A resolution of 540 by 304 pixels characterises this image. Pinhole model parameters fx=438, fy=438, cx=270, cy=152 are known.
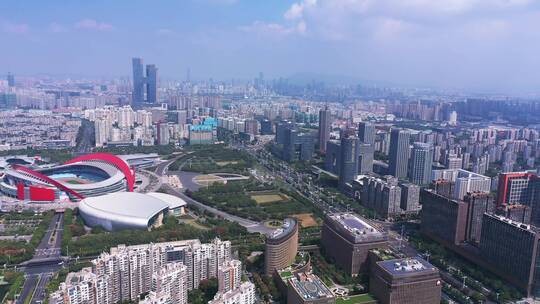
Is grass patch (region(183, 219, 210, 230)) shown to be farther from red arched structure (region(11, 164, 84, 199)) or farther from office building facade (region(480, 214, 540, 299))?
office building facade (region(480, 214, 540, 299))

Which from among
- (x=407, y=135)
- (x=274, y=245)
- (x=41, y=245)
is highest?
(x=407, y=135)

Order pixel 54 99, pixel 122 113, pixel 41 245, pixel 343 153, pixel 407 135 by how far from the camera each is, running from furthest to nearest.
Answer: pixel 54 99
pixel 122 113
pixel 407 135
pixel 343 153
pixel 41 245

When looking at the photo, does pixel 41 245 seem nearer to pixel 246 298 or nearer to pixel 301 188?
pixel 246 298

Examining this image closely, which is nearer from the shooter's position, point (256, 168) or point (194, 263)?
point (194, 263)

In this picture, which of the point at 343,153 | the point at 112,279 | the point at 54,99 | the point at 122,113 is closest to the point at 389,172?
the point at 343,153

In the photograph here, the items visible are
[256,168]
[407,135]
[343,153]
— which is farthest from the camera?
[256,168]

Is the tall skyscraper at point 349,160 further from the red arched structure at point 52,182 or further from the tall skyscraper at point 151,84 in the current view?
the tall skyscraper at point 151,84

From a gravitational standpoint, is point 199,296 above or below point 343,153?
below
